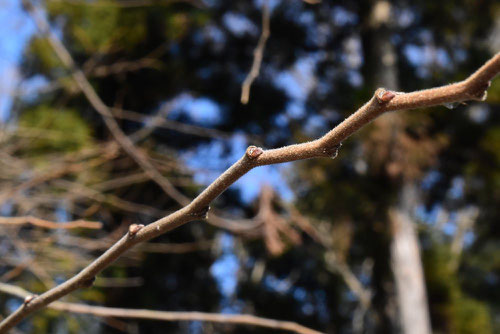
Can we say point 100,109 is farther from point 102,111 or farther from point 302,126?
point 302,126

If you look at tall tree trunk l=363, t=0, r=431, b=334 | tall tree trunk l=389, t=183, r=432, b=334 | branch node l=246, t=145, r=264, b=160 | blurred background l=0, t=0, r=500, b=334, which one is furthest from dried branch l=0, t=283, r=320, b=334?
tall tree trunk l=389, t=183, r=432, b=334

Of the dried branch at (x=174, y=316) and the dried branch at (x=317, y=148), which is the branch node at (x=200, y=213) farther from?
the dried branch at (x=174, y=316)

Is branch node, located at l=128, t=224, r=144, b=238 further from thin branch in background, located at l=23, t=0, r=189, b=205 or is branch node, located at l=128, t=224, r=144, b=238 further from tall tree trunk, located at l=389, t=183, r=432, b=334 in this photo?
tall tree trunk, located at l=389, t=183, r=432, b=334

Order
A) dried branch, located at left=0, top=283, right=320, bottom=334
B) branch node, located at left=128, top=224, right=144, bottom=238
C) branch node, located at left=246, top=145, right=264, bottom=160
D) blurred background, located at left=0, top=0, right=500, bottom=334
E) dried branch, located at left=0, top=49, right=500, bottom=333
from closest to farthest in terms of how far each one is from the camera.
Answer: dried branch, located at left=0, top=49, right=500, bottom=333
branch node, located at left=246, top=145, right=264, bottom=160
branch node, located at left=128, top=224, right=144, bottom=238
dried branch, located at left=0, top=283, right=320, bottom=334
blurred background, located at left=0, top=0, right=500, bottom=334

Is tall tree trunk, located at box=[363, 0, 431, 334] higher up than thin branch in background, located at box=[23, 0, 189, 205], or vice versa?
tall tree trunk, located at box=[363, 0, 431, 334]

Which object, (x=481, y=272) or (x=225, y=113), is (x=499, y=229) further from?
(x=225, y=113)

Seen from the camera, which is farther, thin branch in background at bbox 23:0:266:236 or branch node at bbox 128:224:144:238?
thin branch in background at bbox 23:0:266:236

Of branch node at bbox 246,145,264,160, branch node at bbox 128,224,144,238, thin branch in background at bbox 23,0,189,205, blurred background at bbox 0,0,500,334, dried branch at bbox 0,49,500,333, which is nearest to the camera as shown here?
dried branch at bbox 0,49,500,333

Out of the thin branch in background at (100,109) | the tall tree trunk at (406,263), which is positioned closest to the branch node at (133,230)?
the thin branch in background at (100,109)

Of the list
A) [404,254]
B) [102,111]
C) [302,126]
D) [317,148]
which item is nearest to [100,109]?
[102,111]

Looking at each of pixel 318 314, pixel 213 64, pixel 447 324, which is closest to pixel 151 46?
pixel 213 64
